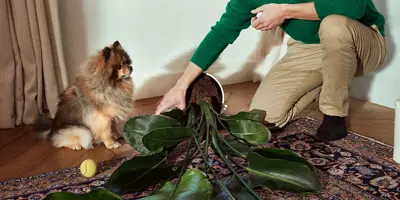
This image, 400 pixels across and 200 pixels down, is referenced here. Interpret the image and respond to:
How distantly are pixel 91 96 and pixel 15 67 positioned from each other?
0.48 metres

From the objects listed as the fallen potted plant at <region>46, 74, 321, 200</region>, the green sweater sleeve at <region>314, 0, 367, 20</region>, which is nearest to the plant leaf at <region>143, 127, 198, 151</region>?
the fallen potted plant at <region>46, 74, 321, 200</region>

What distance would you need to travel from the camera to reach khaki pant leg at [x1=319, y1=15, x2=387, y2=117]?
1.39 metres

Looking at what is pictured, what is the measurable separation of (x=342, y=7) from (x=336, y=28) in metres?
0.08

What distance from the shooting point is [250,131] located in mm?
1306

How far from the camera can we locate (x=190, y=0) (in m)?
2.26

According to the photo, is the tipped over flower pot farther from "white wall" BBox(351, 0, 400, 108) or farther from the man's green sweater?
"white wall" BBox(351, 0, 400, 108)

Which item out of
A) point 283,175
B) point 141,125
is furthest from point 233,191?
→ point 141,125

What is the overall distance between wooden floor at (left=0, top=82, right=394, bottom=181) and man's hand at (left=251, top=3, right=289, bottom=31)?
0.53 m

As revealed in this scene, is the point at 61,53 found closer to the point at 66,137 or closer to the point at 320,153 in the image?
the point at 66,137

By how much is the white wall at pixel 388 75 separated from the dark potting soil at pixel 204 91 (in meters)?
0.78

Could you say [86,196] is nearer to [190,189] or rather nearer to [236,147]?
[190,189]

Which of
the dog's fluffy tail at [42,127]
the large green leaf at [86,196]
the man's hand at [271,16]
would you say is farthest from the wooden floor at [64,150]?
the large green leaf at [86,196]

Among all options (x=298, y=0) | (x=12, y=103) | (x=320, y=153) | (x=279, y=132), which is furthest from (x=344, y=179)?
(x=12, y=103)

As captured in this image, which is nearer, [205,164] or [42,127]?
[205,164]
